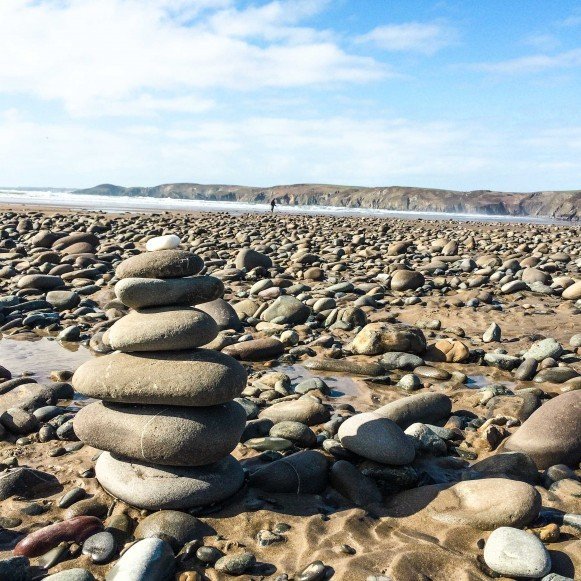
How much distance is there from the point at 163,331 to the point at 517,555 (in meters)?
2.34

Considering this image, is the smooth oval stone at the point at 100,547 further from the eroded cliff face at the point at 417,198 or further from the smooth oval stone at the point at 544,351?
the eroded cliff face at the point at 417,198

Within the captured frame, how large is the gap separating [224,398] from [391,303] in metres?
6.16

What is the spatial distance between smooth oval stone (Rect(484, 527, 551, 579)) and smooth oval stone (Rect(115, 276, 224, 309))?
228 centimetres

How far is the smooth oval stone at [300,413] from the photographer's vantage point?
4.64 m

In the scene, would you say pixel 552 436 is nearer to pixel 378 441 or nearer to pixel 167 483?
pixel 378 441

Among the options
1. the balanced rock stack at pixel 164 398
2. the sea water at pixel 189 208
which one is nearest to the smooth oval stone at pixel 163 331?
the balanced rock stack at pixel 164 398

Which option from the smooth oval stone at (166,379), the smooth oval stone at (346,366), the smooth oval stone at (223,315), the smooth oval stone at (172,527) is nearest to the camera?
the smooth oval stone at (172,527)

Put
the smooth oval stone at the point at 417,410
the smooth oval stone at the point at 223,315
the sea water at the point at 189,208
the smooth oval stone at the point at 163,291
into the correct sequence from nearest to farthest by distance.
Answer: the smooth oval stone at the point at 163,291
the smooth oval stone at the point at 417,410
the smooth oval stone at the point at 223,315
the sea water at the point at 189,208

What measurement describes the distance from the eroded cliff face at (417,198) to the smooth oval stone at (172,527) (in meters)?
83.8

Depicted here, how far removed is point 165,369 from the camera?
11.5 feet

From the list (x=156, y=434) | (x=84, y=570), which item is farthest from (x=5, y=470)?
(x=84, y=570)

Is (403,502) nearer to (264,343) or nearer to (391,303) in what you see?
(264,343)

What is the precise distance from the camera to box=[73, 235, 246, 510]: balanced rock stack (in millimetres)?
3354

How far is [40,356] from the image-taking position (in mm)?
6520
